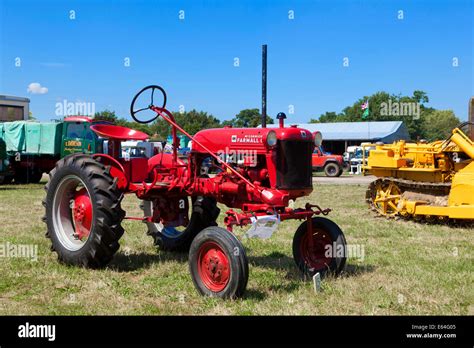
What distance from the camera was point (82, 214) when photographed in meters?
6.09

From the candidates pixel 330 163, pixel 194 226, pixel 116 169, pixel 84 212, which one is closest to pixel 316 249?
pixel 194 226

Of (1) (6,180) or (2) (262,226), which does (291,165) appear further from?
(1) (6,180)

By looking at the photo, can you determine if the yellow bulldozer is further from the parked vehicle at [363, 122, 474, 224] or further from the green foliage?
the green foliage

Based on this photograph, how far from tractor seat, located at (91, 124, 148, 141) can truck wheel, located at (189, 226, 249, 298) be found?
2.03 m

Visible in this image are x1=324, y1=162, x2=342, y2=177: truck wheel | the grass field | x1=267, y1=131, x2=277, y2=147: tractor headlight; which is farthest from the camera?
x1=324, y1=162, x2=342, y2=177: truck wheel

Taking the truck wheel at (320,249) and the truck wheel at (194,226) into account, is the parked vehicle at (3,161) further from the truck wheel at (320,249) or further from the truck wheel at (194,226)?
the truck wheel at (320,249)

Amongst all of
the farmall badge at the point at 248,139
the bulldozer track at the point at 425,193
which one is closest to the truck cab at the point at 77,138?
the bulldozer track at the point at 425,193

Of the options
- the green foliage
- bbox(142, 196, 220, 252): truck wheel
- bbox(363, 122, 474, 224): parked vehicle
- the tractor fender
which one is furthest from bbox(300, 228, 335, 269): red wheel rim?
the green foliage

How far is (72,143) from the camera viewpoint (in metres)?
18.2

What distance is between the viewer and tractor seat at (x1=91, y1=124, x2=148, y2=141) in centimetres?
625

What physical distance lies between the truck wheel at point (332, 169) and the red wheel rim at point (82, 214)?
22108 mm

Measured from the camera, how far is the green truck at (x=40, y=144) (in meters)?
18.0

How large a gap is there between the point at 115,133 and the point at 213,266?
2432 mm
